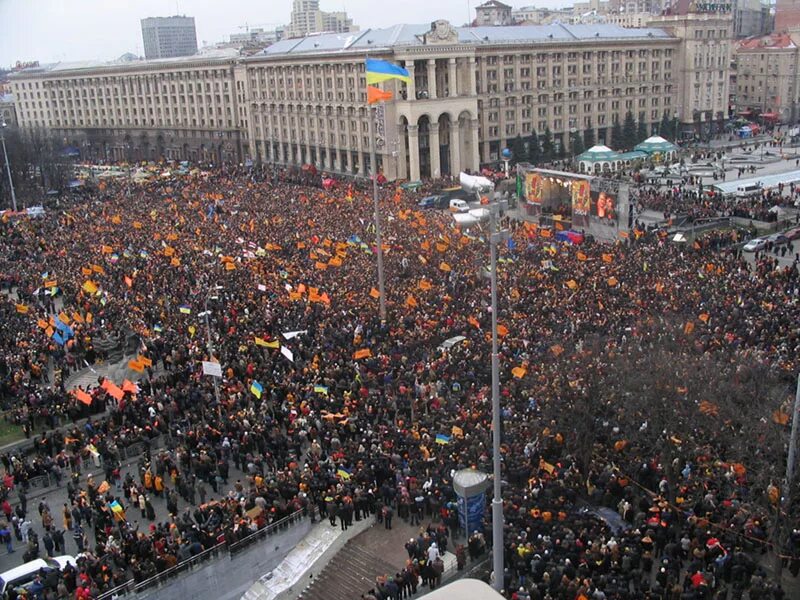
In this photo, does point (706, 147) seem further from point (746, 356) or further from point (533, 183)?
point (746, 356)

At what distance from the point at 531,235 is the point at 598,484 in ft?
78.1

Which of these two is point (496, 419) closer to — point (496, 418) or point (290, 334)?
point (496, 418)

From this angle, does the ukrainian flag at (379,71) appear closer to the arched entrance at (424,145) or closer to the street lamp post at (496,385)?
the street lamp post at (496,385)

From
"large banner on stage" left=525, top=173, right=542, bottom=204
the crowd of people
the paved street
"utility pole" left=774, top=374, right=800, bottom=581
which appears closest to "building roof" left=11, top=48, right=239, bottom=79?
"large banner on stage" left=525, top=173, right=542, bottom=204

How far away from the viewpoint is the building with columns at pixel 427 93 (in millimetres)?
69688

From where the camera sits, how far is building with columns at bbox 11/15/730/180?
69688mm

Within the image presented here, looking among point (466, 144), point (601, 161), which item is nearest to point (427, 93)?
point (466, 144)

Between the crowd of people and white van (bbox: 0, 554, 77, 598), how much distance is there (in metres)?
0.64

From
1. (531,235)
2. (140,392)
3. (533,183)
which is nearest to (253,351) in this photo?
(140,392)

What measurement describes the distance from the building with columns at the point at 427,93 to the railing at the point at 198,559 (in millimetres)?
47677

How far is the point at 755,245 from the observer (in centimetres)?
4059

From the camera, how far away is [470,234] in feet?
135

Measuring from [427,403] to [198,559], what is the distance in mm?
8318

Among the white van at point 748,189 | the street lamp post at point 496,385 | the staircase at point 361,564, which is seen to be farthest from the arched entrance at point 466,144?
the street lamp post at point 496,385
